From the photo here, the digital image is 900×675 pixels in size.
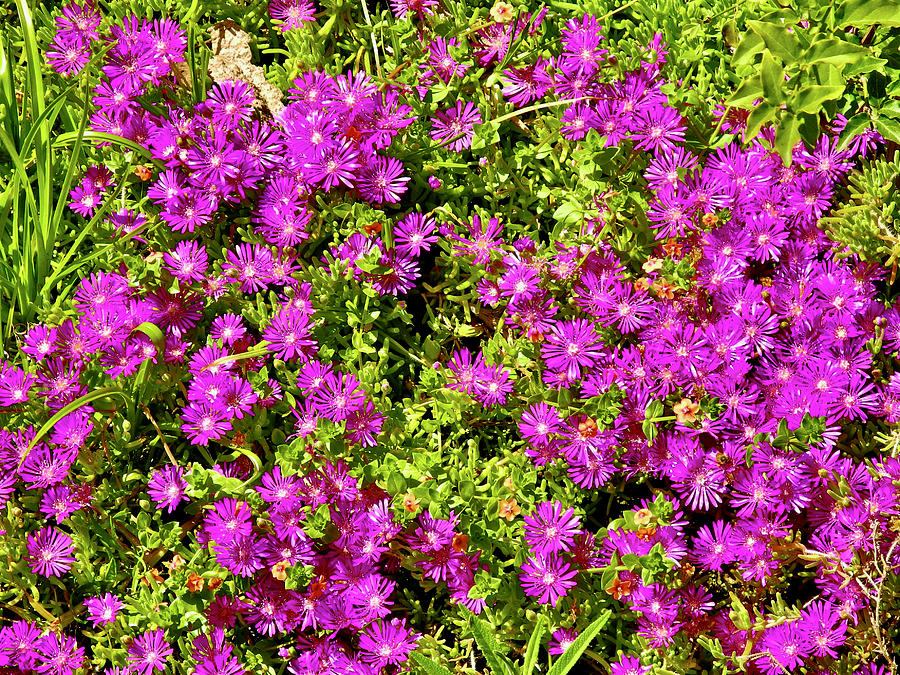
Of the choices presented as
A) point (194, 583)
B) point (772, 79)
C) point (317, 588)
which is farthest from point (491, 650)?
point (772, 79)

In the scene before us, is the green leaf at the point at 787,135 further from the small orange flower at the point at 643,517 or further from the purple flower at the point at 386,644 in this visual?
the purple flower at the point at 386,644

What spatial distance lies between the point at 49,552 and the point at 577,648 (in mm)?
1335

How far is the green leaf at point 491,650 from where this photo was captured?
2.00 metres

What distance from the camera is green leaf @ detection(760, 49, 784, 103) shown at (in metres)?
2.13

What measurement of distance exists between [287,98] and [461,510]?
1.34m

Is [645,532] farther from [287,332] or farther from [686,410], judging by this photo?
Result: [287,332]

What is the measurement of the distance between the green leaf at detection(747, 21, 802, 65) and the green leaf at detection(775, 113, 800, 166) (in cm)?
15

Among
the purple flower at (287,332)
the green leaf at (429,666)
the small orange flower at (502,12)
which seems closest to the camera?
the green leaf at (429,666)

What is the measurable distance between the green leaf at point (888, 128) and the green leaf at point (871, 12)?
230mm

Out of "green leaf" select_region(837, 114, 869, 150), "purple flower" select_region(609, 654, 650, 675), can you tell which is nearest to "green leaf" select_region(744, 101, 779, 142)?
"green leaf" select_region(837, 114, 869, 150)

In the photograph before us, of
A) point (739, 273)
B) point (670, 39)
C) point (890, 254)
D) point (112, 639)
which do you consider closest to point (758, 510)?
point (739, 273)

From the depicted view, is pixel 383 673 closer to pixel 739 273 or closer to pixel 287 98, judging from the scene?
pixel 739 273

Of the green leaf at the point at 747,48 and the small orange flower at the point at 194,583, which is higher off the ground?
the green leaf at the point at 747,48

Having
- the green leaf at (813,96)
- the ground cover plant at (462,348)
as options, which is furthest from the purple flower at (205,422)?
the green leaf at (813,96)
